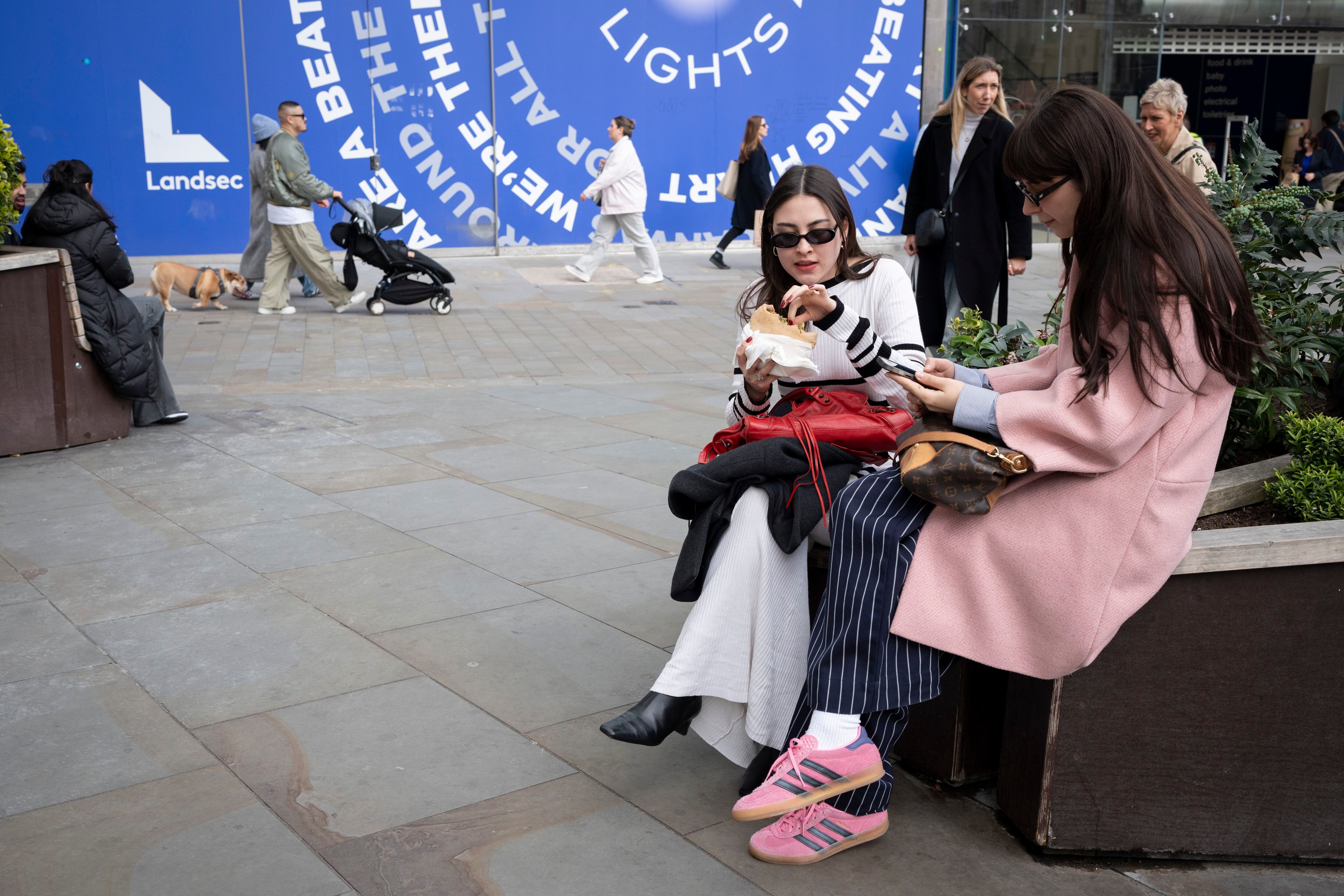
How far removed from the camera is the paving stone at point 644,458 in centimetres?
569

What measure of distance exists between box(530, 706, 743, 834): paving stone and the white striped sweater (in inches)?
34.8

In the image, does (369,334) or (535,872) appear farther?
(369,334)

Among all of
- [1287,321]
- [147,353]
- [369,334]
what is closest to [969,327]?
[1287,321]

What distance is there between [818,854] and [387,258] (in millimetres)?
8543

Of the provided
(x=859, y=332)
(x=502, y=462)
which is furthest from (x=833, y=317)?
(x=502, y=462)

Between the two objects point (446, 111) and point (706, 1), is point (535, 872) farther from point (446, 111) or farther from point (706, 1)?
point (706, 1)

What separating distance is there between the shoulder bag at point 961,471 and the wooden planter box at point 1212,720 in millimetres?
404

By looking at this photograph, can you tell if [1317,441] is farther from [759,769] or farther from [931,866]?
[759,769]

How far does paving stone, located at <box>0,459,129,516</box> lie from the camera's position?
5109mm

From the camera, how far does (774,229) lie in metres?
3.22

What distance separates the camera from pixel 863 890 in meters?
2.45

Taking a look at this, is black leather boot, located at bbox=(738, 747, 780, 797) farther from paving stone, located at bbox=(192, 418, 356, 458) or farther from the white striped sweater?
paving stone, located at bbox=(192, 418, 356, 458)

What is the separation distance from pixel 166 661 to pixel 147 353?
3.37m

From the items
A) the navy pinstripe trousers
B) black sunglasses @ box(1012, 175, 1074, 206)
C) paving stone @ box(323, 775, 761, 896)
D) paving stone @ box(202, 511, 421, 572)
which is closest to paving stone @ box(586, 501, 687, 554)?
paving stone @ box(202, 511, 421, 572)
